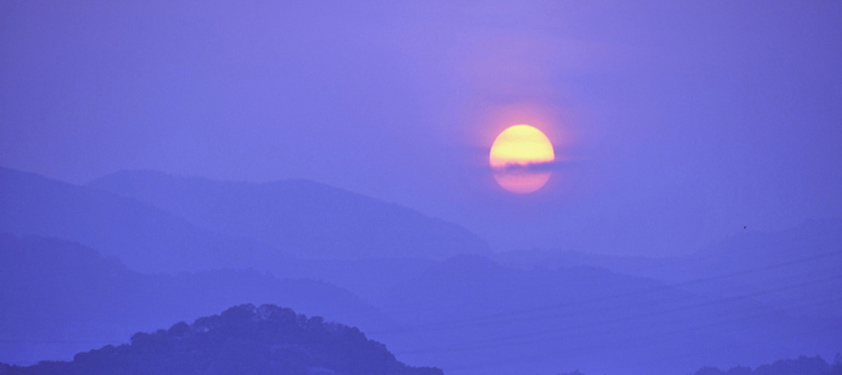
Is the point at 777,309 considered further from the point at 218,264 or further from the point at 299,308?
the point at 218,264

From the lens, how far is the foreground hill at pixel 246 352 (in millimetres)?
30672

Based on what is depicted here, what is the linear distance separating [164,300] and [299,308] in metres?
10.9

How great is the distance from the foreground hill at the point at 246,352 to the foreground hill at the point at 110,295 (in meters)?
18.6

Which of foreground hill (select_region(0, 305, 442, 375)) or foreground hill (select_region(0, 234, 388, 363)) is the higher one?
foreground hill (select_region(0, 234, 388, 363))

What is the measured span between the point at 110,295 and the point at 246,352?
34205mm

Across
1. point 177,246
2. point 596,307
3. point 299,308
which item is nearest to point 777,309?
point 596,307

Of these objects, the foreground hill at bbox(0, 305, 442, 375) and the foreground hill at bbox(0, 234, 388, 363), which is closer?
the foreground hill at bbox(0, 305, 442, 375)

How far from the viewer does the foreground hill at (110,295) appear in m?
52.8

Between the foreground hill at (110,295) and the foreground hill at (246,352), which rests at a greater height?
the foreground hill at (110,295)

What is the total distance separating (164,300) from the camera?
200ft

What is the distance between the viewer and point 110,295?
60281 mm

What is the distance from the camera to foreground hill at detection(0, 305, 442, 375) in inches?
1208

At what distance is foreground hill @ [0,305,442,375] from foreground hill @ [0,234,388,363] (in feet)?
61.0

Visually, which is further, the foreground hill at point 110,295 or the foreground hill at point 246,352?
the foreground hill at point 110,295
